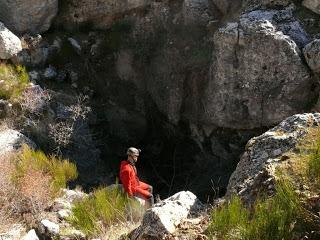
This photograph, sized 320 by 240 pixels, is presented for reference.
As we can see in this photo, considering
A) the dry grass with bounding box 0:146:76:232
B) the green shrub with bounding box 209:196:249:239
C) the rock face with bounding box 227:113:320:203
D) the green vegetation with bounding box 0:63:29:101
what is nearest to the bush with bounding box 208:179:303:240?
the green shrub with bounding box 209:196:249:239

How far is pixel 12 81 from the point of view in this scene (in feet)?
28.7

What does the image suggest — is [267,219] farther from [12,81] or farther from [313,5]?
[12,81]

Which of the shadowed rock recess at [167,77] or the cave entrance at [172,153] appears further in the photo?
the cave entrance at [172,153]

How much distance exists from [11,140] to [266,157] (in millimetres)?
4871

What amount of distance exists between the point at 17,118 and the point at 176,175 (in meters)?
3.15

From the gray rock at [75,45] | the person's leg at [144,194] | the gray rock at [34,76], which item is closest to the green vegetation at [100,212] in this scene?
the person's leg at [144,194]

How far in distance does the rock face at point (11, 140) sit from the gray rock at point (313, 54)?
462 centimetres

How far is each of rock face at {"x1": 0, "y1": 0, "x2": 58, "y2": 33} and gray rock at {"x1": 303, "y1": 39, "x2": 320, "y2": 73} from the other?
5.64m

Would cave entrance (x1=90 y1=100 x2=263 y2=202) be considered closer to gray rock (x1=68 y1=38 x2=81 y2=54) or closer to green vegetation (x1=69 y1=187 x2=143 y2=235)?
gray rock (x1=68 y1=38 x2=81 y2=54)

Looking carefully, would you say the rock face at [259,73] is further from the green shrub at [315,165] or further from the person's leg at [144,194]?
the green shrub at [315,165]

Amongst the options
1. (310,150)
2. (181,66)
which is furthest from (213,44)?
(310,150)

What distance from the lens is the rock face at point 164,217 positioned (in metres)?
4.04

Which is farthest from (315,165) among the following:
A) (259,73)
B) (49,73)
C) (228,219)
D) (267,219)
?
(49,73)

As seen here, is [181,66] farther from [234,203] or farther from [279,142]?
[234,203]
